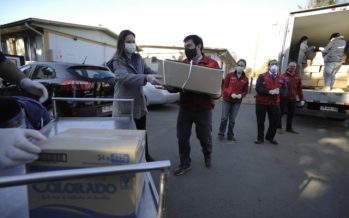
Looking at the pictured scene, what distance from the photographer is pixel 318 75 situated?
25.4 feet

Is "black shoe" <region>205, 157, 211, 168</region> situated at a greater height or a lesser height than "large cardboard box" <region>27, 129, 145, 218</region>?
lesser

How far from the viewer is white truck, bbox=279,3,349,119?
6027 mm

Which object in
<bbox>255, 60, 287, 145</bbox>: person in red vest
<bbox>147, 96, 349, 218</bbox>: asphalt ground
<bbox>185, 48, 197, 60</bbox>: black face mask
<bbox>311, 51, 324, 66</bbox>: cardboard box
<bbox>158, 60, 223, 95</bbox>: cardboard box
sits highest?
<bbox>311, 51, 324, 66</bbox>: cardboard box

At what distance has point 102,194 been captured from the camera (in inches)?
42.7

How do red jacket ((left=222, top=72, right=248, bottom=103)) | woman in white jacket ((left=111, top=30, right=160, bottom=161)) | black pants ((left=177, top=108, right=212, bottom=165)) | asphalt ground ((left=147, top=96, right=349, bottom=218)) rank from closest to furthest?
asphalt ground ((left=147, top=96, right=349, bottom=218)), woman in white jacket ((left=111, top=30, right=160, bottom=161)), black pants ((left=177, top=108, right=212, bottom=165)), red jacket ((left=222, top=72, right=248, bottom=103))

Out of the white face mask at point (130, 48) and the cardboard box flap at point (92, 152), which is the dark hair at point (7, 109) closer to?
the cardboard box flap at point (92, 152)

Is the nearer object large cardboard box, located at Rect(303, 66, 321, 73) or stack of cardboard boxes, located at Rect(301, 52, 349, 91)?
stack of cardboard boxes, located at Rect(301, 52, 349, 91)

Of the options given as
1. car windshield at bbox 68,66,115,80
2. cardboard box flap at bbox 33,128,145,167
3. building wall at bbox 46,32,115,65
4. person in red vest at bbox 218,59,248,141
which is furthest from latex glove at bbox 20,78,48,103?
building wall at bbox 46,32,115,65

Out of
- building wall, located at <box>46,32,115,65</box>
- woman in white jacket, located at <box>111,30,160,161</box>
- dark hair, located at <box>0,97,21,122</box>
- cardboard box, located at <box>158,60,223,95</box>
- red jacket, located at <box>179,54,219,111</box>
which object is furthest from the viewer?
building wall, located at <box>46,32,115,65</box>

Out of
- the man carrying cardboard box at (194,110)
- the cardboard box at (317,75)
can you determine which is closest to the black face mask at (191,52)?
the man carrying cardboard box at (194,110)

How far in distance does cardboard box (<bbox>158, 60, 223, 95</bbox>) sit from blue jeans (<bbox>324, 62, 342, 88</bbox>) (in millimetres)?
5724

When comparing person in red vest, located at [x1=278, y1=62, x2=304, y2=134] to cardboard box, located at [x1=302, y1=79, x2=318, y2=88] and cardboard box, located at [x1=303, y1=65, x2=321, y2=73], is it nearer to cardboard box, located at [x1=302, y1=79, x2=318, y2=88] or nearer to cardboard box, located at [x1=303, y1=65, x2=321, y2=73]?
cardboard box, located at [x1=302, y1=79, x2=318, y2=88]

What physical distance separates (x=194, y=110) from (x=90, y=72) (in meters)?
2.84

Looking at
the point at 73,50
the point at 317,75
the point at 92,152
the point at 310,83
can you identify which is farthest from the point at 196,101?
the point at 73,50
